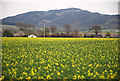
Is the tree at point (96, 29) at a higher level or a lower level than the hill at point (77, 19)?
lower

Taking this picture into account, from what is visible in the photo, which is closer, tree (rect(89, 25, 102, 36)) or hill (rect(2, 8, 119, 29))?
tree (rect(89, 25, 102, 36))

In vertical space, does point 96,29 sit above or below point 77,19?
below

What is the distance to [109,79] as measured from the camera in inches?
262

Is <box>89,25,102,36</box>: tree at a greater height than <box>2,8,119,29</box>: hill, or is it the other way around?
<box>2,8,119,29</box>: hill

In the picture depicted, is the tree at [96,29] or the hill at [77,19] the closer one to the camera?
the tree at [96,29]

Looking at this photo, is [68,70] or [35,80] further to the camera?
[68,70]

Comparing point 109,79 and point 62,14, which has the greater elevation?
point 62,14

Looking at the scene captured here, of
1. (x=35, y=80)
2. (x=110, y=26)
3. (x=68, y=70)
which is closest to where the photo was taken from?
(x=35, y=80)

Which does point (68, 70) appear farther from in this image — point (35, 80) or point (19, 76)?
point (19, 76)

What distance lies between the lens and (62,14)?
148375mm

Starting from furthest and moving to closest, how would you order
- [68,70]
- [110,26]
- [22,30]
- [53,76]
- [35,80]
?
[110,26]
[22,30]
[68,70]
[53,76]
[35,80]

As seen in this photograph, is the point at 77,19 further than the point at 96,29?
Yes

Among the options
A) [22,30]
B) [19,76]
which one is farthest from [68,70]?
[22,30]

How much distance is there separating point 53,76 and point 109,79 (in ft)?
9.05
